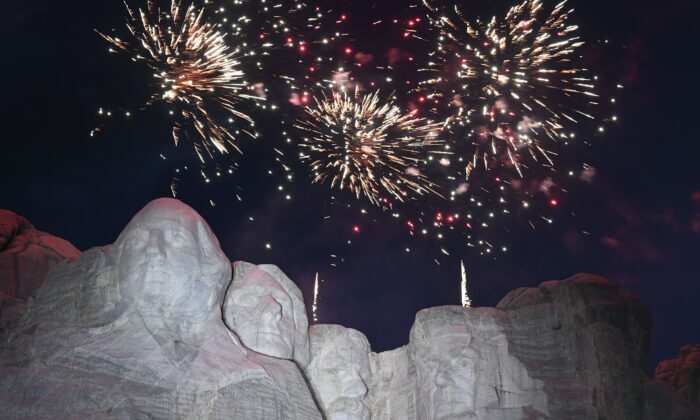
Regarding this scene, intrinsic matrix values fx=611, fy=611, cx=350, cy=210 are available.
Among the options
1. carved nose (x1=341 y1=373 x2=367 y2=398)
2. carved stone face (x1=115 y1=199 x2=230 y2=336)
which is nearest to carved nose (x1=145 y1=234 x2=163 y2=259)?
carved stone face (x1=115 y1=199 x2=230 y2=336)

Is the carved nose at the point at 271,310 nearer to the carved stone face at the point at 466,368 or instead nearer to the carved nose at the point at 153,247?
the carved nose at the point at 153,247

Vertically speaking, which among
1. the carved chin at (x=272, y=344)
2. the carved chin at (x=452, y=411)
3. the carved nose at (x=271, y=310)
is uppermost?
the carved nose at (x=271, y=310)

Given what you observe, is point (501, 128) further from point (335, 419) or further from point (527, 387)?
point (335, 419)

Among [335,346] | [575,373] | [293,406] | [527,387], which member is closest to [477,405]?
[527,387]

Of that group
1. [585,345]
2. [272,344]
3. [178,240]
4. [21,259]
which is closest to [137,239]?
[178,240]

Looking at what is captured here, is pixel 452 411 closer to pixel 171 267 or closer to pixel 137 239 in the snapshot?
pixel 171 267

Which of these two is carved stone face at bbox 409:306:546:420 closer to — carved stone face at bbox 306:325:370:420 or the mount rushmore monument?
the mount rushmore monument

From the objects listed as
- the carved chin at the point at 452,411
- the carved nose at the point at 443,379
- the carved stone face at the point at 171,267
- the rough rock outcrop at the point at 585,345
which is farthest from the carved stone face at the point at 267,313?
the rough rock outcrop at the point at 585,345

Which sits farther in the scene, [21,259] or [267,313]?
[21,259]

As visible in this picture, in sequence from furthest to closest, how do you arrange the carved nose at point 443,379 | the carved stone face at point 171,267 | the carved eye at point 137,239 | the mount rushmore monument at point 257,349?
1. the carved nose at point 443,379
2. the carved eye at point 137,239
3. the carved stone face at point 171,267
4. the mount rushmore monument at point 257,349
